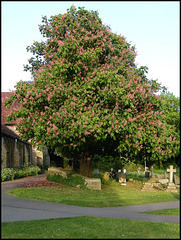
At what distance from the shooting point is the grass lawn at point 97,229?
7.66 metres

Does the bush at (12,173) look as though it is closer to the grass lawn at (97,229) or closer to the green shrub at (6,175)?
the green shrub at (6,175)

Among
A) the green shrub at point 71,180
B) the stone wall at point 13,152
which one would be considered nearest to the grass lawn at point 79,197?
the green shrub at point 71,180

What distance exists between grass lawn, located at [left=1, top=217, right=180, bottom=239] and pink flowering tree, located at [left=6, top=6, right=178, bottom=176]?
718cm

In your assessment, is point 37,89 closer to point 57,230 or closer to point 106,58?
point 106,58

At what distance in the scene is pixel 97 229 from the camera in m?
8.70

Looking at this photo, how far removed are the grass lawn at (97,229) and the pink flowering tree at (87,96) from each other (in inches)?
283

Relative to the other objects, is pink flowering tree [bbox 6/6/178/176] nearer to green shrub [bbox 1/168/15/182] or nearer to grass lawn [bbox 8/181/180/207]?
grass lawn [bbox 8/181/180/207]

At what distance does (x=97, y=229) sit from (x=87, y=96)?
10.7 m

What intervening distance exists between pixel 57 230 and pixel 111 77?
11.4 metres

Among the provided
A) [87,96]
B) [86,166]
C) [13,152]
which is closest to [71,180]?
[86,166]

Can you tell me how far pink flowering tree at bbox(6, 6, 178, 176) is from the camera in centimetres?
1747

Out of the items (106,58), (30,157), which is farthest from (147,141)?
(30,157)

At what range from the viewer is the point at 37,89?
61.1ft

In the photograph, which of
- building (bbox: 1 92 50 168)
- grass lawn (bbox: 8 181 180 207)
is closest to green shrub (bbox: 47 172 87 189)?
grass lawn (bbox: 8 181 180 207)
